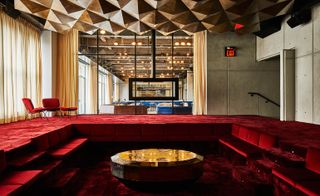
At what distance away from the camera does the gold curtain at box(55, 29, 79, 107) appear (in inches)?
418

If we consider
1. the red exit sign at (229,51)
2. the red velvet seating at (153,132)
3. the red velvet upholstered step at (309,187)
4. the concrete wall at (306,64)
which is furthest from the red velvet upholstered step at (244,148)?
the red exit sign at (229,51)

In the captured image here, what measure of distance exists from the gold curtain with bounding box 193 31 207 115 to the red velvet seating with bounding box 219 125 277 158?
428cm

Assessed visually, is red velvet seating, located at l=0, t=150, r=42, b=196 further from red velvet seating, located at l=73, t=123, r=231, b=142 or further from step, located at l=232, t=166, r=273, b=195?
red velvet seating, located at l=73, t=123, r=231, b=142

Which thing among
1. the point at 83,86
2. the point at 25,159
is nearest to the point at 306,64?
the point at 25,159

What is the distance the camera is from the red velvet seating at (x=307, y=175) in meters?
2.91

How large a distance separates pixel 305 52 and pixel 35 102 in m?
8.48

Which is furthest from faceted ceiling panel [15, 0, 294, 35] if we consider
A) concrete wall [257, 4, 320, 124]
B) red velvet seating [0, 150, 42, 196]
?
red velvet seating [0, 150, 42, 196]

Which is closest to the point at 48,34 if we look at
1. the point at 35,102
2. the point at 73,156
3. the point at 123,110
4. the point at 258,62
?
the point at 35,102

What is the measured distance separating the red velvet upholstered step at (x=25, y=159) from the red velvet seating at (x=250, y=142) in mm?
3447

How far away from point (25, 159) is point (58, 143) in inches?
68.5

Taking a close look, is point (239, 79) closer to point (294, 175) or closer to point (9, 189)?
point (294, 175)

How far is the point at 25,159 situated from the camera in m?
3.93

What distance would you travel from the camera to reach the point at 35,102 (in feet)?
31.0

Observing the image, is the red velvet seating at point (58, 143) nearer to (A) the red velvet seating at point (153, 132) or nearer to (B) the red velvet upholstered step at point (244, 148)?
(A) the red velvet seating at point (153, 132)
